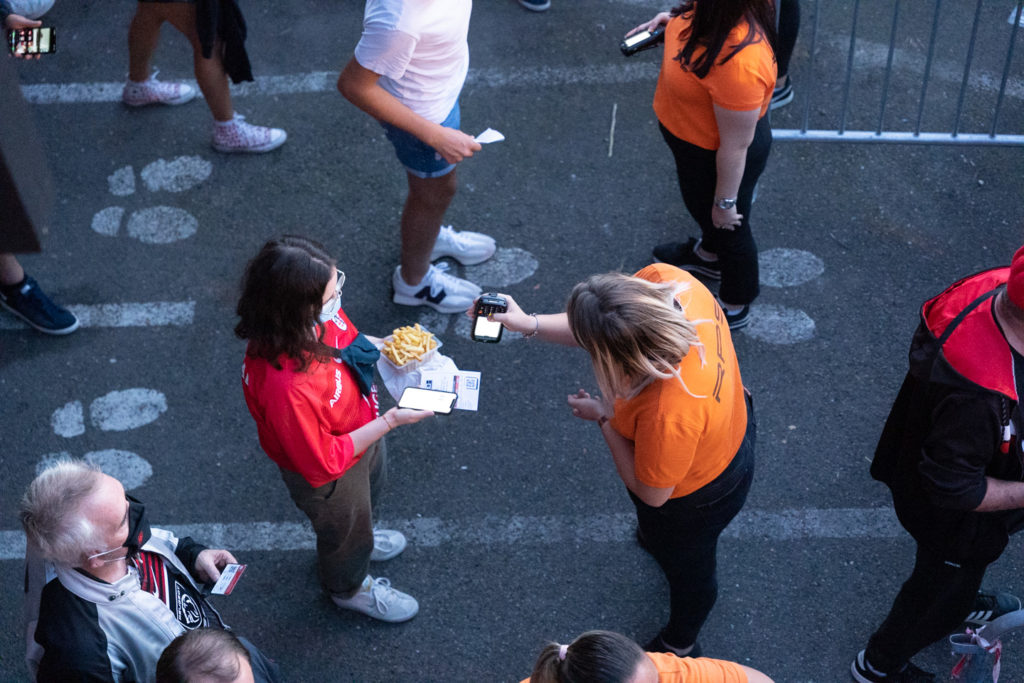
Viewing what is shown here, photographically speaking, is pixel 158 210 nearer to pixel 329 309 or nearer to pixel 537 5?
pixel 329 309

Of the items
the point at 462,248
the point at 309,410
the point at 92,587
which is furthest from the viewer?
the point at 462,248

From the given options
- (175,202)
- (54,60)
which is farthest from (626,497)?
(54,60)

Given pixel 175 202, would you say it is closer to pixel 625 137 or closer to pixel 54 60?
pixel 54 60

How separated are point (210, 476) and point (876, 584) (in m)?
3.00

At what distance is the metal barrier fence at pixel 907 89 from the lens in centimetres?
532

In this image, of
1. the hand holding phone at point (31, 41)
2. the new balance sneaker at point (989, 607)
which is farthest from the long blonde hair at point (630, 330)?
the hand holding phone at point (31, 41)

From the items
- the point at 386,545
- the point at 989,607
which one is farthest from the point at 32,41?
the point at 989,607

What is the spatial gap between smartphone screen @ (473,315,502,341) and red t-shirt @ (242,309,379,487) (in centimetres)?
51

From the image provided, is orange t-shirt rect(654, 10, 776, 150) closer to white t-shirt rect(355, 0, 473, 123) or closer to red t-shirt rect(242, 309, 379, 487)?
white t-shirt rect(355, 0, 473, 123)

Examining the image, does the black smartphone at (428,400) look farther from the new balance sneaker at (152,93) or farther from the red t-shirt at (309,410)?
the new balance sneaker at (152,93)

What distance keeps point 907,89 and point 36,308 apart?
18.1 ft

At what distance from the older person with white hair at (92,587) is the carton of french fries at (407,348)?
123 cm

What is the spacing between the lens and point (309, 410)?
9.11 ft

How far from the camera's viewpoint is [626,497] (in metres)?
4.07
